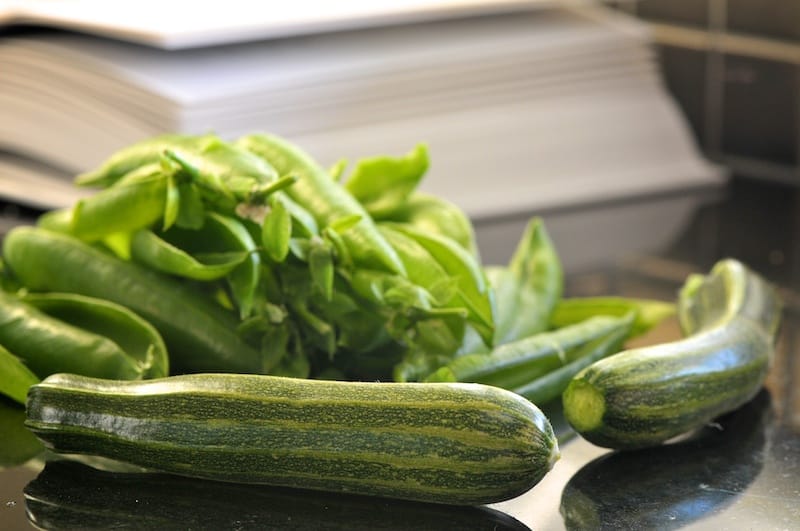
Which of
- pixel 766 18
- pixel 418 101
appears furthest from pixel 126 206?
pixel 766 18

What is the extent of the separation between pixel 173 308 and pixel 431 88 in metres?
0.76

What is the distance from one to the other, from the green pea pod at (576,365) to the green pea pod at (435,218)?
0.13 meters

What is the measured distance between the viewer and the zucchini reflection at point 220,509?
0.88 metres

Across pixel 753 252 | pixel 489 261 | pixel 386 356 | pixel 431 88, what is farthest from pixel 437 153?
pixel 386 356

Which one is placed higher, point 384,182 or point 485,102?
point 384,182

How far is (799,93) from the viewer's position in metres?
1.86

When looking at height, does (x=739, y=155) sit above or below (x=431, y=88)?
below

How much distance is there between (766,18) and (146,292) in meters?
1.11

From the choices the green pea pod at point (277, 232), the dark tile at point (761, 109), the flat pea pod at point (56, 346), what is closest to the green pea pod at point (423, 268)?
the green pea pod at point (277, 232)

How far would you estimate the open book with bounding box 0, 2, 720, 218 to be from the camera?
162cm

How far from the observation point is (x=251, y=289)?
1.02 metres

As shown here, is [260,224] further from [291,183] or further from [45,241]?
[45,241]

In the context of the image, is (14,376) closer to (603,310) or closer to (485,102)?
(603,310)

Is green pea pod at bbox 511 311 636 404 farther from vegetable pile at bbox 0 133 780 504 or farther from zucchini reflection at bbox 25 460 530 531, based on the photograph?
zucchini reflection at bbox 25 460 530 531
